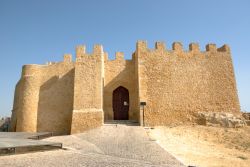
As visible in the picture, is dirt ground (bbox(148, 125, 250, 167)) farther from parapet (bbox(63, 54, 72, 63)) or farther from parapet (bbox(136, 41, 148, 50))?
parapet (bbox(63, 54, 72, 63))

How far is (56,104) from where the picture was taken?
13.6 meters

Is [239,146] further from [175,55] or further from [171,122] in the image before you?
[175,55]

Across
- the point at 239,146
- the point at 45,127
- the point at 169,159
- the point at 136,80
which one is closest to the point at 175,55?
the point at 136,80

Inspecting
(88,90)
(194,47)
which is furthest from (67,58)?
(194,47)

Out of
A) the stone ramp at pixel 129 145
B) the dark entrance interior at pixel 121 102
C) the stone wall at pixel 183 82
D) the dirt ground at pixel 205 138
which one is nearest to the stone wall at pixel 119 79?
the dark entrance interior at pixel 121 102

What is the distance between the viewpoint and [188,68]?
12789 millimetres

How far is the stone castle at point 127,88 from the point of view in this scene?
1188 centimetres

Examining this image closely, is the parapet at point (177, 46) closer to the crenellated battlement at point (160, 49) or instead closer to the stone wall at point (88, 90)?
the crenellated battlement at point (160, 49)

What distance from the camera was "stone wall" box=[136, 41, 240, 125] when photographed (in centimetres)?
1205

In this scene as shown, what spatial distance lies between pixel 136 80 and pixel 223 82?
5482mm

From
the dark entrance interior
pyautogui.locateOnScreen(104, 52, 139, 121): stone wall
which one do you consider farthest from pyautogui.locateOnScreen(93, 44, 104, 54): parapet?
the dark entrance interior

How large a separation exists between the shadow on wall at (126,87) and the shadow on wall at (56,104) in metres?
2.37

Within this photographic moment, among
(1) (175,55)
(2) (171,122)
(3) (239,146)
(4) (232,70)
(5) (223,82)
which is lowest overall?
(3) (239,146)

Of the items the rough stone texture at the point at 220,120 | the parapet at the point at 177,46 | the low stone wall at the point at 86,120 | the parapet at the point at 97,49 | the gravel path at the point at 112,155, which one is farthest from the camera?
the parapet at the point at 177,46
